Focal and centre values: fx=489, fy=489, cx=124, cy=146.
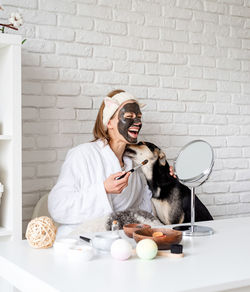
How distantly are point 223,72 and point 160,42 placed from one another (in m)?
0.57

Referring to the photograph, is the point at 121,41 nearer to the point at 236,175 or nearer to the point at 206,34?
the point at 206,34

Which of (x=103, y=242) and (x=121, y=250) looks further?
(x=103, y=242)

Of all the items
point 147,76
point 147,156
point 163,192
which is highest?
point 147,76

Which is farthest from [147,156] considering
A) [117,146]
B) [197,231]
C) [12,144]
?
[197,231]

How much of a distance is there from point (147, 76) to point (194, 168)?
1348mm

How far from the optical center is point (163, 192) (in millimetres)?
2832

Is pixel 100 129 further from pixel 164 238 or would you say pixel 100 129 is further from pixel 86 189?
pixel 164 238

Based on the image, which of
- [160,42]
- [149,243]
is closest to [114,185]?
[149,243]

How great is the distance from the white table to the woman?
79cm

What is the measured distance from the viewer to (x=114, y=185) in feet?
8.02

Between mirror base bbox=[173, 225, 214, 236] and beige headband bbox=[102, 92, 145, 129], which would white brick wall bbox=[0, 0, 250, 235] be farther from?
mirror base bbox=[173, 225, 214, 236]

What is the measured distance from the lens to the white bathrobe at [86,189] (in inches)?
97.4

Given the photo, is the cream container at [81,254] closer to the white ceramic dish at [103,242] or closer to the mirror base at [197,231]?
the white ceramic dish at [103,242]

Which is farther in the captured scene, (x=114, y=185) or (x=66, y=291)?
(x=114, y=185)
